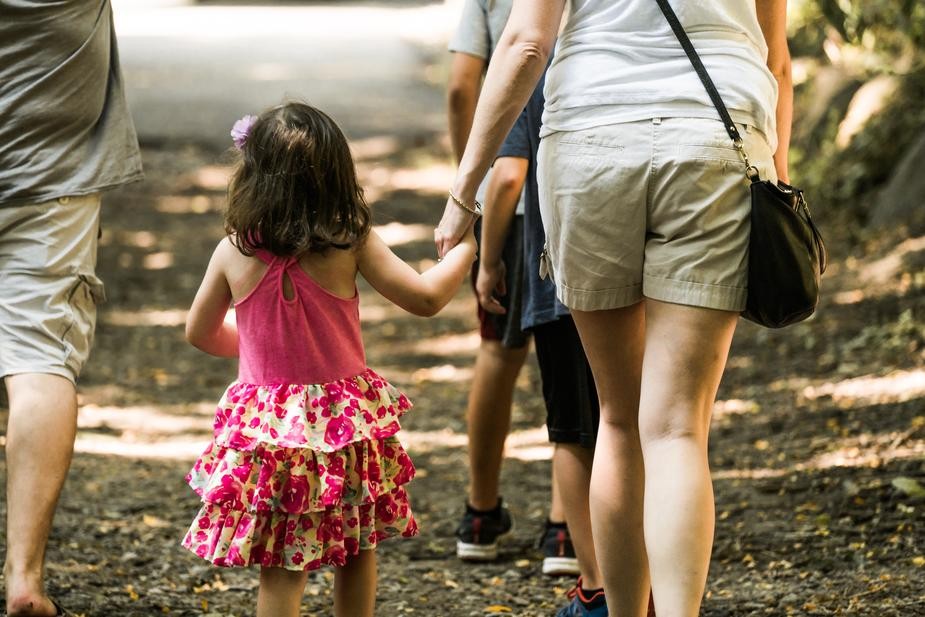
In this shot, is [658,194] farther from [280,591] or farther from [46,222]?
[46,222]

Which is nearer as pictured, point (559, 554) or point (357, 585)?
point (357, 585)

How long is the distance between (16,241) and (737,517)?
8.59 ft

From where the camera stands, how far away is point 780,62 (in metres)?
3.12

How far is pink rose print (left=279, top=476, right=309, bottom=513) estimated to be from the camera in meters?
2.99

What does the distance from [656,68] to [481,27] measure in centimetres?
149

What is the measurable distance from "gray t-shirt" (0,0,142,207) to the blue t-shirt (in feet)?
3.66

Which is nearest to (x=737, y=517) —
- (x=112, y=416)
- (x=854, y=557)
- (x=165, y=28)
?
(x=854, y=557)

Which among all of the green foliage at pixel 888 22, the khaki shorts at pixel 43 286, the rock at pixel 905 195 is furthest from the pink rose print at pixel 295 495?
the rock at pixel 905 195

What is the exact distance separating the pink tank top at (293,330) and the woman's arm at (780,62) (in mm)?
1088

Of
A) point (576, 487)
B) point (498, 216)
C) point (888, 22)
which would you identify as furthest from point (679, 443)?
point (888, 22)

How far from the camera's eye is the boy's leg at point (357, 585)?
3.18 metres

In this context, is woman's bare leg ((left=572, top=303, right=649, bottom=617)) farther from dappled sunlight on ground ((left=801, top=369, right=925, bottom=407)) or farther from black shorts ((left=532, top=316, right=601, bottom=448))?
dappled sunlight on ground ((left=801, top=369, right=925, bottom=407))

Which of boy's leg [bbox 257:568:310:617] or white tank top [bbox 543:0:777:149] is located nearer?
white tank top [bbox 543:0:777:149]

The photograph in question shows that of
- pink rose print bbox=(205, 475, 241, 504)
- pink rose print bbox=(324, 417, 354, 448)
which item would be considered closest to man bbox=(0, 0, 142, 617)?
pink rose print bbox=(205, 475, 241, 504)
